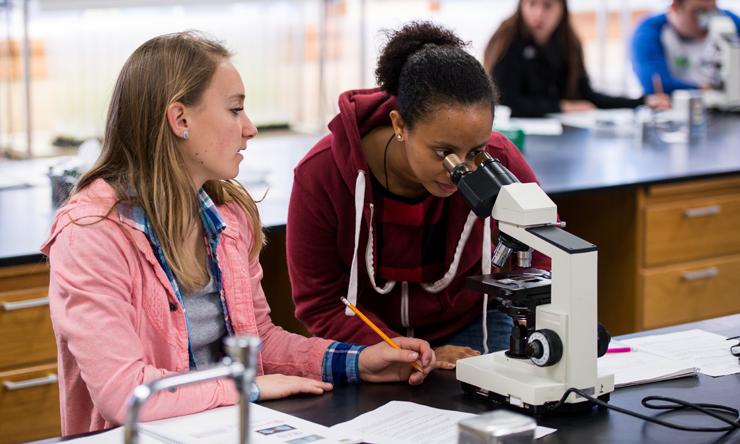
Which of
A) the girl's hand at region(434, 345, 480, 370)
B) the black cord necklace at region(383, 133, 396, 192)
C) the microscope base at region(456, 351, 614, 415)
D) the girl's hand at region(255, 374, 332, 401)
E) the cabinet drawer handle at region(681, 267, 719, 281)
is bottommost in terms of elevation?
the cabinet drawer handle at region(681, 267, 719, 281)

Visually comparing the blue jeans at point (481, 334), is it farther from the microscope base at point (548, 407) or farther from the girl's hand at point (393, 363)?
the microscope base at point (548, 407)

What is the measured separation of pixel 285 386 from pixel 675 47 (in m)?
3.89

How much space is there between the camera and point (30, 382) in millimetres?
2566

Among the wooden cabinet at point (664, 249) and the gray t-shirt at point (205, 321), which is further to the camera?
the wooden cabinet at point (664, 249)

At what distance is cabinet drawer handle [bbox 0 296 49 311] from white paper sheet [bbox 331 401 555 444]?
119 centimetres

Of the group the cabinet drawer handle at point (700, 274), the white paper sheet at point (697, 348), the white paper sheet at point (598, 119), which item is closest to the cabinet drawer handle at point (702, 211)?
the cabinet drawer handle at point (700, 274)

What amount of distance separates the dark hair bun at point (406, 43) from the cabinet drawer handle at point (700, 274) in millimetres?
1648

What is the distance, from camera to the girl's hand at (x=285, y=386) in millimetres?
1707

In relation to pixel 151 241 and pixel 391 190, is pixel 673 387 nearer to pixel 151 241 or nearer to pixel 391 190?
pixel 391 190

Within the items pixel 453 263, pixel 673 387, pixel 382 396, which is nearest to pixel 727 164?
pixel 453 263

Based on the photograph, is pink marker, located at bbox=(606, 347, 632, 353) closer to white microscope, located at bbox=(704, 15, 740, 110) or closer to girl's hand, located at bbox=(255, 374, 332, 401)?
girl's hand, located at bbox=(255, 374, 332, 401)

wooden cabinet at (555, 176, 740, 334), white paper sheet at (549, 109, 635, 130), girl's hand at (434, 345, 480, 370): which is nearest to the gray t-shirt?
girl's hand at (434, 345, 480, 370)

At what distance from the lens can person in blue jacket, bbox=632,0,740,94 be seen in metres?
5.00

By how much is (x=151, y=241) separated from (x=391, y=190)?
0.60m
